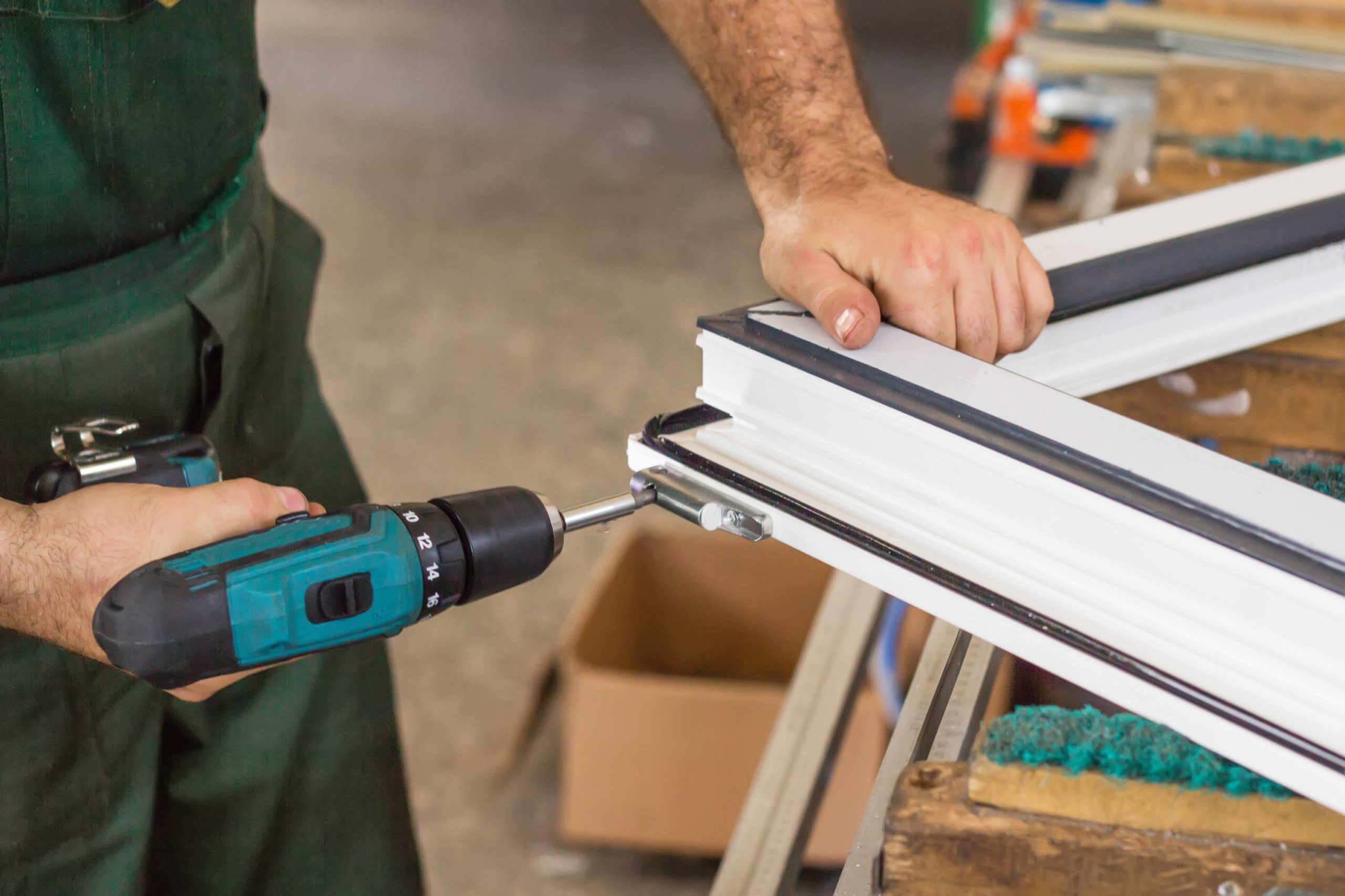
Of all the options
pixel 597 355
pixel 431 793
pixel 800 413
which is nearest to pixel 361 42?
pixel 597 355

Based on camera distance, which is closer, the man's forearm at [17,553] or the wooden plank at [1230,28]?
the man's forearm at [17,553]

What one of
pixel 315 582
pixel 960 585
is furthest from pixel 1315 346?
pixel 315 582

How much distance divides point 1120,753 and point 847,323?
0.27 meters

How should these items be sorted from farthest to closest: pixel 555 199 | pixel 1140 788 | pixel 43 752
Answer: pixel 555 199 → pixel 43 752 → pixel 1140 788

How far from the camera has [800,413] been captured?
688 millimetres

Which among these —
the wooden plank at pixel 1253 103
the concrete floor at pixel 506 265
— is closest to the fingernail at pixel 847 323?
the wooden plank at pixel 1253 103

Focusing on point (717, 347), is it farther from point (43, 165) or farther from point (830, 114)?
point (43, 165)

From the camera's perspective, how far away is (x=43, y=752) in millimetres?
785

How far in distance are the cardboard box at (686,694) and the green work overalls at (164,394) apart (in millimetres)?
734

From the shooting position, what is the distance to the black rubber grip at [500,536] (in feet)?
2.13

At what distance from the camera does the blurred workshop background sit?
1.59m

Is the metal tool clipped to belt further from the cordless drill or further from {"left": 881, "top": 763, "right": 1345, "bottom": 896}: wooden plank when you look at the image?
{"left": 881, "top": 763, "right": 1345, "bottom": 896}: wooden plank

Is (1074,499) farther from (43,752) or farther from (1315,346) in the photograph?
(43,752)

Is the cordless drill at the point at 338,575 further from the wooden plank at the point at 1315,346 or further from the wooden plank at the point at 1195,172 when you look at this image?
the wooden plank at the point at 1195,172
